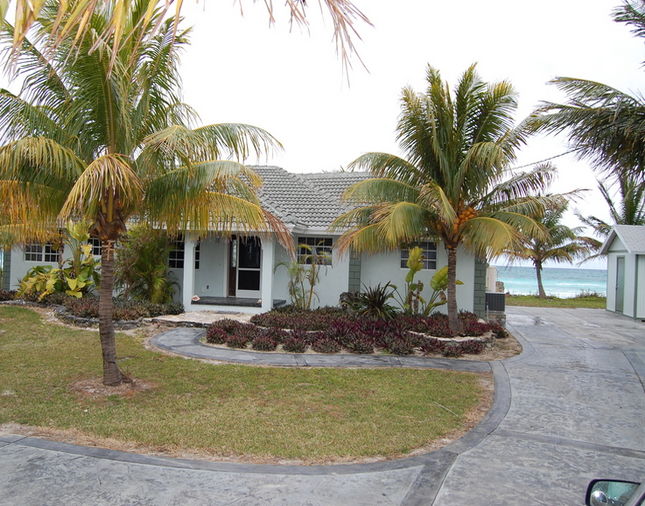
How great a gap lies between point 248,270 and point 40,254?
797cm

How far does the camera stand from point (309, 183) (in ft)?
60.1

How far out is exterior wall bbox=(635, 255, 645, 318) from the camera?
17.9 m

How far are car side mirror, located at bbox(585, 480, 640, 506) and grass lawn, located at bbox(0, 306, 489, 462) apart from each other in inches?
123

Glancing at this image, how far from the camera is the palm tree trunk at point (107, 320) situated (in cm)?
730

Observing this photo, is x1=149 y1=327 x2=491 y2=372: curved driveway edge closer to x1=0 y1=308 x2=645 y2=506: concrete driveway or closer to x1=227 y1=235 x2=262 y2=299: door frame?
x1=0 y1=308 x2=645 y2=506: concrete driveway

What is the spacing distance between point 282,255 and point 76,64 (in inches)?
362

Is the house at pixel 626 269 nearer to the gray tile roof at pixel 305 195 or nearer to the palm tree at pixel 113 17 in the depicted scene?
the gray tile roof at pixel 305 195

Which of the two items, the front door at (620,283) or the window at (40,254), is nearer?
the window at (40,254)

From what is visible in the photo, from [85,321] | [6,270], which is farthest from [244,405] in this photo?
[6,270]

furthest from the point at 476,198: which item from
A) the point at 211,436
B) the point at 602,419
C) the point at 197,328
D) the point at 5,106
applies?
the point at 5,106

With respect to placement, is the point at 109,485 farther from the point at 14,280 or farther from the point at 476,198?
the point at 14,280

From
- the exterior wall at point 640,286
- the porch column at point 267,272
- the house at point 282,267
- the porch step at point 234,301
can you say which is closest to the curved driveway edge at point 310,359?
the porch column at point 267,272

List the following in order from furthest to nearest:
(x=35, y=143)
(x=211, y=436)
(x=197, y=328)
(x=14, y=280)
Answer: (x=14, y=280) → (x=197, y=328) → (x=35, y=143) → (x=211, y=436)

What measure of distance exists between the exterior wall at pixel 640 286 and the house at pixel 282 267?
7.77 metres
